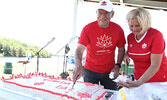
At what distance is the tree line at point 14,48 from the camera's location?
27.2 ft

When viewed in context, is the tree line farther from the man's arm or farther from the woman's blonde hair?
the woman's blonde hair

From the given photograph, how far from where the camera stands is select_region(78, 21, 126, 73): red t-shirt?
4.74ft

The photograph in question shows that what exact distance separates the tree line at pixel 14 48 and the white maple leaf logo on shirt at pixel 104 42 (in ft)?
23.2

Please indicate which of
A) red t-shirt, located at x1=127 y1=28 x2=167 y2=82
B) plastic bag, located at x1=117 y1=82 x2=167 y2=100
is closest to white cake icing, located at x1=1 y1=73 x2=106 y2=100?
plastic bag, located at x1=117 y1=82 x2=167 y2=100

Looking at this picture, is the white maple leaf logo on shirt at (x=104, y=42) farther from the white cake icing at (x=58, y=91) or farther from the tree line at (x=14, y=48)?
the tree line at (x=14, y=48)

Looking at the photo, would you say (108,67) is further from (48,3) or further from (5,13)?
(48,3)

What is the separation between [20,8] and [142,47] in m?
9.07

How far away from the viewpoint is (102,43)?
1432mm

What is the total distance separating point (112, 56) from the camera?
1.51 meters

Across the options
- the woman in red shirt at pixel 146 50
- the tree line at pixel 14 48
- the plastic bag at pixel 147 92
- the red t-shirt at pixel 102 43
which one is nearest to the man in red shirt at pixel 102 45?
the red t-shirt at pixel 102 43

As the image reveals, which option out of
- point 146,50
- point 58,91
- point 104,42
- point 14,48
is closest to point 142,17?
point 146,50

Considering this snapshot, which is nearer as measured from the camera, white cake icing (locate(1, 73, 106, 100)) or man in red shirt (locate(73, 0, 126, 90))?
white cake icing (locate(1, 73, 106, 100))

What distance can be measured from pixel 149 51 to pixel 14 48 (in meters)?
8.63

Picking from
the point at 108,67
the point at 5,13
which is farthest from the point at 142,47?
the point at 5,13
